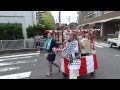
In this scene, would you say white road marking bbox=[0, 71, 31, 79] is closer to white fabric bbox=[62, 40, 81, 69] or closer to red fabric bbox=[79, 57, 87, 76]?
red fabric bbox=[79, 57, 87, 76]

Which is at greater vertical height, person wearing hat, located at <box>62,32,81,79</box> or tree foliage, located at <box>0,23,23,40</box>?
tree foliage, located at <box>0,23,23,40</box>

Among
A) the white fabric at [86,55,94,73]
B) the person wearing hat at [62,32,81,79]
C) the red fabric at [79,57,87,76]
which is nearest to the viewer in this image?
the person wearing hat at [62,32,81,79]

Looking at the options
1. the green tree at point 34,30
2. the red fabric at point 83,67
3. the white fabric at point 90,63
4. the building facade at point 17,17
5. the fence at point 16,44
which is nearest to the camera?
the red fabric at point 83,67

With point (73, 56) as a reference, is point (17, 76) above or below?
below

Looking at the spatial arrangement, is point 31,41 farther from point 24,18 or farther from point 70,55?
point 70,55

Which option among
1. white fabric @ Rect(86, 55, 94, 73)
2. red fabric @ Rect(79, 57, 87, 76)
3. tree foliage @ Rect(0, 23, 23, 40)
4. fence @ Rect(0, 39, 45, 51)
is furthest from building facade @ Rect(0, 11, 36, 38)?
red fabric @ Rect(79, 57, 87, 76)

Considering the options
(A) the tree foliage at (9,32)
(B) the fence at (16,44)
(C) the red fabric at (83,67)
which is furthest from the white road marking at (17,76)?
(A) the tree foliage at (9,32)

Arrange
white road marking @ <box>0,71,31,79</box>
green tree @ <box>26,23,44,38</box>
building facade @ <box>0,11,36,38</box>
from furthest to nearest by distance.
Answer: building facade @ <box>0,11,36,38</box>, green tree @ <box>26,23,44,38</box>, white road marking @ <box>0,71,31,79</box>

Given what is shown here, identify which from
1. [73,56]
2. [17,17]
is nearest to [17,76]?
[73,56]

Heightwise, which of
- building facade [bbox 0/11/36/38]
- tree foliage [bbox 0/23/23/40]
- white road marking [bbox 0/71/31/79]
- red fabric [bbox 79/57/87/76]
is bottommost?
white road marking [bbox 0/71/31/79]

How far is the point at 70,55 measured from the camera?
554cm

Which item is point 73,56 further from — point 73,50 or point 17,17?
point 17,17

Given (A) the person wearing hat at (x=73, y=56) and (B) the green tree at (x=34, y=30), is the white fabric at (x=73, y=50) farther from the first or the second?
(B) the green tree at (x=34, y=30)
